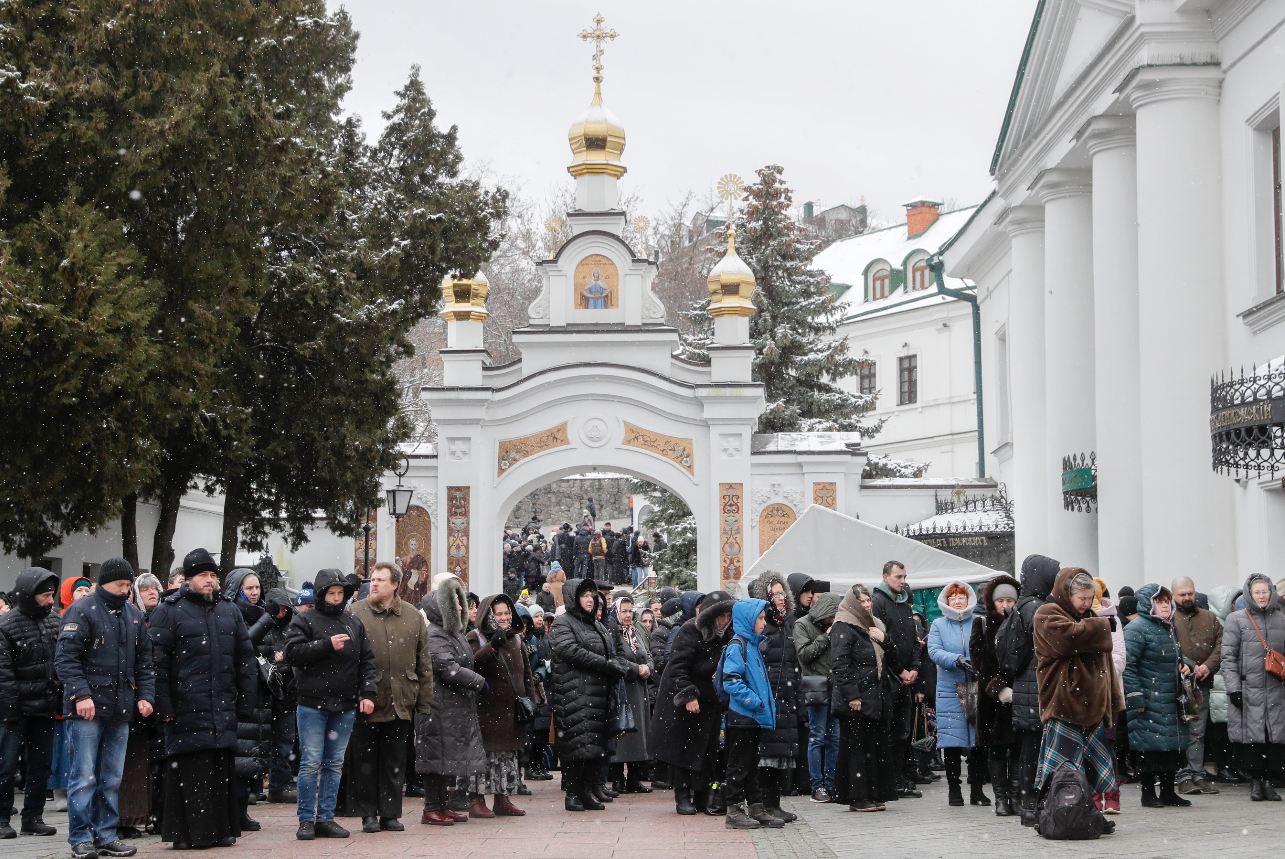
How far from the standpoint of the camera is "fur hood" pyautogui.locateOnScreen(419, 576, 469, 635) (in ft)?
35.4

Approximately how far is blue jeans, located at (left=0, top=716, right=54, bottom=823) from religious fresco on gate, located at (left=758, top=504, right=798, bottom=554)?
17.4 m

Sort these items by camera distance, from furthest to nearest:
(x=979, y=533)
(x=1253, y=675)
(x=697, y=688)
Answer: (x=979, y=533)
(x=1253, y=675)
(x=697, y=688)

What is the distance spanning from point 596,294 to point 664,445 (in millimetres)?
3064

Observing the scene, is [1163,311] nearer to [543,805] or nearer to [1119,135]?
[1119,135]

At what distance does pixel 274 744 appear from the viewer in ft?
39.9

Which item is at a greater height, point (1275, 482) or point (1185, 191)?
point (1185, 191)

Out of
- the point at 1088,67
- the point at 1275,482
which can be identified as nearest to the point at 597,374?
the point at 1088,67

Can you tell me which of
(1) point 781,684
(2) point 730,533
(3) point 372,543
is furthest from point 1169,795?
(3) point 372,543

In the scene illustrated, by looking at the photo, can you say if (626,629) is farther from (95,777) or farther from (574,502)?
(574,502)

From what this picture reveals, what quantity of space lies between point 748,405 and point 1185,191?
11788 millimetres

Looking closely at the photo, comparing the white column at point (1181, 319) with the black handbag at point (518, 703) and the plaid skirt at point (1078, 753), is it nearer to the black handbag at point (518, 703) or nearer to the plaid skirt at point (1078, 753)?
the plaid skirt at point (1078, 753)

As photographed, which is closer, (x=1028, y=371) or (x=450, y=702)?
Result: (x=450, y=702)

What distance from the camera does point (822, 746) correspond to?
12586 mm

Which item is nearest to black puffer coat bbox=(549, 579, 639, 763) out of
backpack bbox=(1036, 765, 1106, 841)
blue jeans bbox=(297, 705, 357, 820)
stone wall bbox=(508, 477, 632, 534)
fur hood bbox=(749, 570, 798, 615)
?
fur hood bbox=(749, 570, 798, 615)
